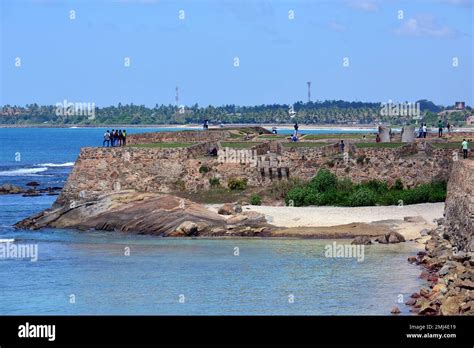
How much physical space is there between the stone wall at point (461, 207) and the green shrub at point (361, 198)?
6.38 metres

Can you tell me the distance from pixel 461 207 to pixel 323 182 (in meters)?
14.5

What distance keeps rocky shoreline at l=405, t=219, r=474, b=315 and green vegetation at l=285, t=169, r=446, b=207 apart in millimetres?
9470

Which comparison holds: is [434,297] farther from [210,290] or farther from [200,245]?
[200,245]

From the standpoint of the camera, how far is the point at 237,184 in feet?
181

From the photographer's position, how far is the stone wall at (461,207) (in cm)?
3766

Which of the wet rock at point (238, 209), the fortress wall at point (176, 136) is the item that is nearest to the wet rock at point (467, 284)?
the wet rock at point (238, 209)

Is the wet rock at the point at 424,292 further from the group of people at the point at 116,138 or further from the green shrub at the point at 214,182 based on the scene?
the group of people at the point at 116,138

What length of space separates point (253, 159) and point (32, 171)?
1616 inches

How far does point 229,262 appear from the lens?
41625 mm

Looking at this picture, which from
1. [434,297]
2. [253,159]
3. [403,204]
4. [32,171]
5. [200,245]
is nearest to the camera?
[434,297]

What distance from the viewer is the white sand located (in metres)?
48.4

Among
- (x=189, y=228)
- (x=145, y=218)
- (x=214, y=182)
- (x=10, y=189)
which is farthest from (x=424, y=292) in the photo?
(x=10, y=189)

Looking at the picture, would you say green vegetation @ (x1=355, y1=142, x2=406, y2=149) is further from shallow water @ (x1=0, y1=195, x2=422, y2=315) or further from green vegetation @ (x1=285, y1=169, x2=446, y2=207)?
shallow water @ (x1=0, y1=195, x2=422, y2=315)
